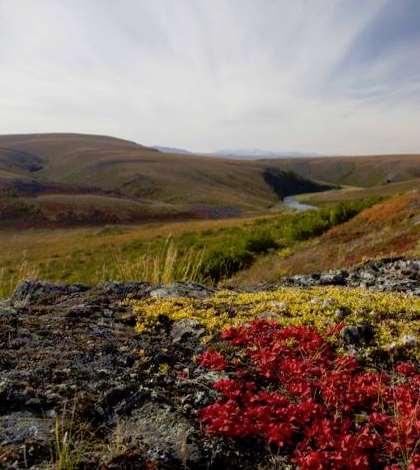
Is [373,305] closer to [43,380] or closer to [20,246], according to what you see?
[43,380]

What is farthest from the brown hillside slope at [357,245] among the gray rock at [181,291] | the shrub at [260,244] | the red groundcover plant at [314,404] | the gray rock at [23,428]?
the gray rock at [23,428]

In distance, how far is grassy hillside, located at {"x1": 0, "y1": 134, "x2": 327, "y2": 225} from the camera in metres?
89.4

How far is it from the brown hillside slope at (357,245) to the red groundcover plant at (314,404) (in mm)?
9387

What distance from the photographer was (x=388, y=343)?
656 centimetres

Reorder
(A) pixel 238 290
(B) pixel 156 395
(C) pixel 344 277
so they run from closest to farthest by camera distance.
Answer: (B) pixel 156 395
(A) pixel 238 290
(C) pixel 344 277

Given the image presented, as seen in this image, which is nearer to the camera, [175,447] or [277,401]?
[175,447]

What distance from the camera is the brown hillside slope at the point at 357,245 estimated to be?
17.5m

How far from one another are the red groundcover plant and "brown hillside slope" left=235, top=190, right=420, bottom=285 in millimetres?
9387

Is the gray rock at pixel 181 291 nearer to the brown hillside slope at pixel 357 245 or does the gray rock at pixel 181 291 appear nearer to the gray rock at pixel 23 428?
the gray rock at pixel 23 428

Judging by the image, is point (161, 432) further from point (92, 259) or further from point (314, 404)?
point (92, 259)

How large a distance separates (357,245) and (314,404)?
1632cm

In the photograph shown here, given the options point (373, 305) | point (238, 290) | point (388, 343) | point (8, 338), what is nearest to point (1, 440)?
point (8, 338)

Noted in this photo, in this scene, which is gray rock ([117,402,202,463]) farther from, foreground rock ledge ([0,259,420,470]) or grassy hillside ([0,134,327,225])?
grassy hillside ([0,134,327,225])

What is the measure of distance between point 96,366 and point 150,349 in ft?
2.92
